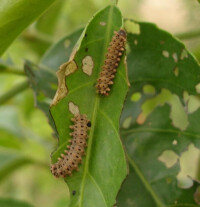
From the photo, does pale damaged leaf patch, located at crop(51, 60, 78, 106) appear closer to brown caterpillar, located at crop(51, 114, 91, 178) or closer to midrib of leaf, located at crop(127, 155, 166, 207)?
brown caterpillar, located at crop(51, 114, 91, 178)

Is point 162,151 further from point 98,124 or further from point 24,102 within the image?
point 24,102

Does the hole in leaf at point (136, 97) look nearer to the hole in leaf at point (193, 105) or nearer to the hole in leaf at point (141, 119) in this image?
the hole in leaf at point (141, 119)

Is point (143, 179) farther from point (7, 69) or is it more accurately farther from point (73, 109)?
point (7, 69)

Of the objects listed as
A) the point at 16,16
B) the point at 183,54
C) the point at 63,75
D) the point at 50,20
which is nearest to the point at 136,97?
the point at 183,54

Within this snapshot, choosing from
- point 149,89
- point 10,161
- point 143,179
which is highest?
point 149,89

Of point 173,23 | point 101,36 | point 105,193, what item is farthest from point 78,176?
point 173,23

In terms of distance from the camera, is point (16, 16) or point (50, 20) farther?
point (50, 20)

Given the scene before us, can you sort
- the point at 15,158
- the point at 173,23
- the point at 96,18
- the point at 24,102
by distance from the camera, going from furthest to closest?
1. the point at 173,23
2. the point at 24,102
3. the point at 15,158
4. the point at 96,18
